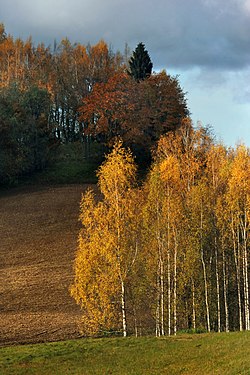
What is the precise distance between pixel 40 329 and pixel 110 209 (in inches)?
414

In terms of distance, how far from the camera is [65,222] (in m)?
64.2

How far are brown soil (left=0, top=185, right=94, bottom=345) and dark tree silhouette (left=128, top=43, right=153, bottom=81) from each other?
80.5 feet

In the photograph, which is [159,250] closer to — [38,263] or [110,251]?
[110,251]

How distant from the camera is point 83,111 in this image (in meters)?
84.1

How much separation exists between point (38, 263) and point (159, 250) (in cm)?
2195

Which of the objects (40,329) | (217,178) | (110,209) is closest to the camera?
(110,209)

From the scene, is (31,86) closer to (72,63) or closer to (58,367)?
(72,63)

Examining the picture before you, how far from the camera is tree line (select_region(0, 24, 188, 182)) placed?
78.4 m

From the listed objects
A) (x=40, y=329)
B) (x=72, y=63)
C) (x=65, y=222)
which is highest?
(x=72, y=63)

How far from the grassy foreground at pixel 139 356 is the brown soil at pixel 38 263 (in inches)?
280

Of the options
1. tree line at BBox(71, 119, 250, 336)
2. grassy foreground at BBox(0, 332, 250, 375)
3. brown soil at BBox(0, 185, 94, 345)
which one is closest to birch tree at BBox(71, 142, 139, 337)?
tree line at BBox(71, 119, 250, 336)

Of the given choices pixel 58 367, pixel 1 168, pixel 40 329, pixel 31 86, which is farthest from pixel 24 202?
pixel 58 367

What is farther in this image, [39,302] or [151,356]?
[39,302]

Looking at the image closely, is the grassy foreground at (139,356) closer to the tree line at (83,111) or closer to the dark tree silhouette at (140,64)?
the tree line at (83,111)
